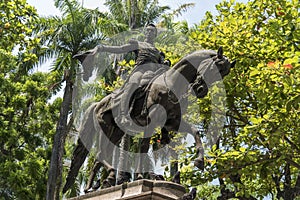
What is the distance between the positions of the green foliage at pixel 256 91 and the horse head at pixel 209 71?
1.61 meters

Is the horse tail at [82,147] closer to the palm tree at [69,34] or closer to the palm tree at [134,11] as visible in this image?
the palm tree at [69,34]

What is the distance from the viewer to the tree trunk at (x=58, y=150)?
722 inches

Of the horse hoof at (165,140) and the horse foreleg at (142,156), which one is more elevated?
the horse hoof at (165,140)

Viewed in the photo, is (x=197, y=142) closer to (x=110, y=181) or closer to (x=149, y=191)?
(x=149, y=191)

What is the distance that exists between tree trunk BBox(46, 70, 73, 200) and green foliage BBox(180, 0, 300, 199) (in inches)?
304

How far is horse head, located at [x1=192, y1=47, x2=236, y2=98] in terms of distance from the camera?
7.33 m

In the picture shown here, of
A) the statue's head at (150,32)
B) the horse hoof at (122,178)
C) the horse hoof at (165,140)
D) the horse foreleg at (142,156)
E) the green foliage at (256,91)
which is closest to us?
the horse foreleg at (142,156)

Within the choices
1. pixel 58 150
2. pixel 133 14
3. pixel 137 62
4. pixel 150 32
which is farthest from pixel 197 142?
pixel 133 14

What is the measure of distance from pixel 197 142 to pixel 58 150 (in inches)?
508

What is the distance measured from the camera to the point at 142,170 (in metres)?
7.31

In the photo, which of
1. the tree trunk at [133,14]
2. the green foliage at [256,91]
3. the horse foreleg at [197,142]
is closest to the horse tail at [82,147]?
the horse foreleg at [197,142]

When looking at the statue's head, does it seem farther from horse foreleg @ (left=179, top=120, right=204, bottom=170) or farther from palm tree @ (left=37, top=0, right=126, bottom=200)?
palm tree @ (left=37, top=0, right=126, bottom=200)

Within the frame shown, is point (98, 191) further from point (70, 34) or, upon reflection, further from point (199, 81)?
point (70, 34)

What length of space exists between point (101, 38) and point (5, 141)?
18.8ft
